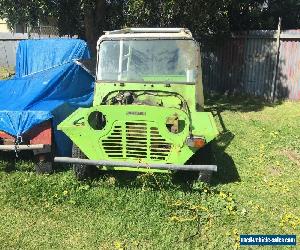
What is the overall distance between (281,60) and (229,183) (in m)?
7.18

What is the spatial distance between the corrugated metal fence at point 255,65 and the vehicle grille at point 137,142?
8.02 metres

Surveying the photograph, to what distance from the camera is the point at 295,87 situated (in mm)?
12188

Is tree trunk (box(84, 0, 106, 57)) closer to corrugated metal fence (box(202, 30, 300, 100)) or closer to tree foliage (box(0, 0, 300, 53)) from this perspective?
tree foliage (box(0, 0, 300, 53))

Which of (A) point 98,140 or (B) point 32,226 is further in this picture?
(A) point 98,140

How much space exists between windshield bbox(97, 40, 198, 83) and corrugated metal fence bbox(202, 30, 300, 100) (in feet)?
21.0

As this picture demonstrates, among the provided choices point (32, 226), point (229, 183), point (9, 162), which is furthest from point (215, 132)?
point (9, 162)

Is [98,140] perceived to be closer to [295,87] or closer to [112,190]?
[112,190]

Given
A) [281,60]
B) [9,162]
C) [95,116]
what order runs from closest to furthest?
[95,116] < [9,162] < [281,60]

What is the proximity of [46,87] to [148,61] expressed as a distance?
1.94 meters

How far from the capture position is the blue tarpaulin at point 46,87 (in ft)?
19.9

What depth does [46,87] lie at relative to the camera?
23.7ft

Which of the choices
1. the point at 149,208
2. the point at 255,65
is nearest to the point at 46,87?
the point at 149,208

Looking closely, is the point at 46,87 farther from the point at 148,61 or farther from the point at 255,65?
the point at 255,65

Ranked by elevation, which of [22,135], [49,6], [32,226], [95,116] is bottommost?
[32,226]
